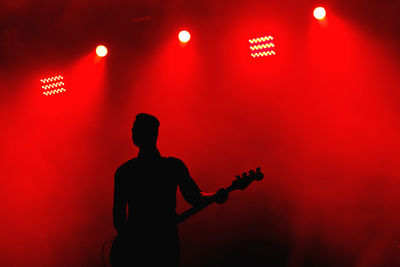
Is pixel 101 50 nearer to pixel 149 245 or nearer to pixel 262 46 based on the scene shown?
pixel 262 46

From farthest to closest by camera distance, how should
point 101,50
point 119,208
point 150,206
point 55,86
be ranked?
point 55,86, point 101,50, point 119,208, point 150,206

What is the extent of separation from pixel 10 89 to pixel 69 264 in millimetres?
2385

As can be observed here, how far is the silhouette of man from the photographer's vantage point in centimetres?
196

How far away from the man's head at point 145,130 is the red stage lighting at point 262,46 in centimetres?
331

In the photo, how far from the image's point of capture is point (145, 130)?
6.61ft

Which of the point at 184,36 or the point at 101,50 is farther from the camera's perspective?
the point at 101,50

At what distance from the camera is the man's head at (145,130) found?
2002mm

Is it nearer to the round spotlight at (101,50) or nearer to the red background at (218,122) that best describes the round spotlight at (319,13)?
the red background at (218,122)

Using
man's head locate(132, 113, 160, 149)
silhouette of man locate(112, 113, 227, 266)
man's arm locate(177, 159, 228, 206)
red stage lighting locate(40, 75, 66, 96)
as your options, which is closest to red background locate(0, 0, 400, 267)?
red stage lighting locate(40, 75, 66, 96)

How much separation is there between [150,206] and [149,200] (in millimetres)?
27

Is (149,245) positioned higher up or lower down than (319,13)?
lower down

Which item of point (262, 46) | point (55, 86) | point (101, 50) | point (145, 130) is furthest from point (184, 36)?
point (145, 130)

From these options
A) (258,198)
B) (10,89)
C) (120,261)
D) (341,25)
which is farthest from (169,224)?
(10,89)

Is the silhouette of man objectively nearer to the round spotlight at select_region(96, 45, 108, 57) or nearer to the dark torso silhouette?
the dark torso silhouette
